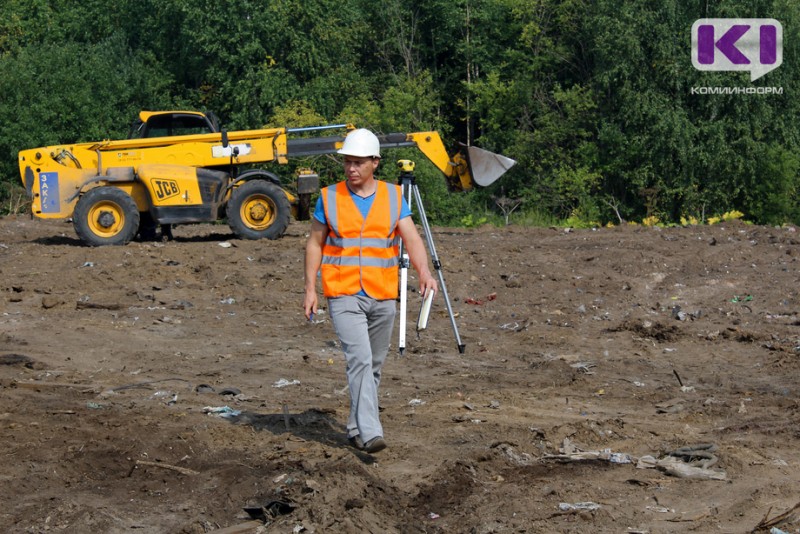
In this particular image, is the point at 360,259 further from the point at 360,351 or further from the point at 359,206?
the point at 360,351

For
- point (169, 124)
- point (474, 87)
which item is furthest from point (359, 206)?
point (474, 87)

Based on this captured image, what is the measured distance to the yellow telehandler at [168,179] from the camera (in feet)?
62.4

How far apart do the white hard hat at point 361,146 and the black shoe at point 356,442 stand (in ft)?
5.94

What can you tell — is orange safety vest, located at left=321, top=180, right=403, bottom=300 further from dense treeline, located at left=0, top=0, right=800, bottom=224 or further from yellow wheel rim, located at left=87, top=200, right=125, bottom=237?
dense treeline, located at left=0, top=0, right=800, bottom=224

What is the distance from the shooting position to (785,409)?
28.9 feet

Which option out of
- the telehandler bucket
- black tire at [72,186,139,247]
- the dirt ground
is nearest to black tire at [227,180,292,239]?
the dirt ground

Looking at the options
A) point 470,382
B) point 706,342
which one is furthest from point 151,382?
point 706,342

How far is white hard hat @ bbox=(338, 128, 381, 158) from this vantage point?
705cm

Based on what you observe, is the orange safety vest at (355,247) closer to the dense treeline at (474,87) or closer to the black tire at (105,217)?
the black tire at (105,217)

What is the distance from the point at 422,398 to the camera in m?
9.36

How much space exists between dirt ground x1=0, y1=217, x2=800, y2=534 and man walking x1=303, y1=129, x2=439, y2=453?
45cm

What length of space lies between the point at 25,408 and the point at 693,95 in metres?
30.9

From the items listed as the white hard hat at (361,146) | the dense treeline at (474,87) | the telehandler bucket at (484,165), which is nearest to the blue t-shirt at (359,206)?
the white hard hat at (361,146)

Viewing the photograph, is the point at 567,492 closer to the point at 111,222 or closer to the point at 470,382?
the point at 470,382
